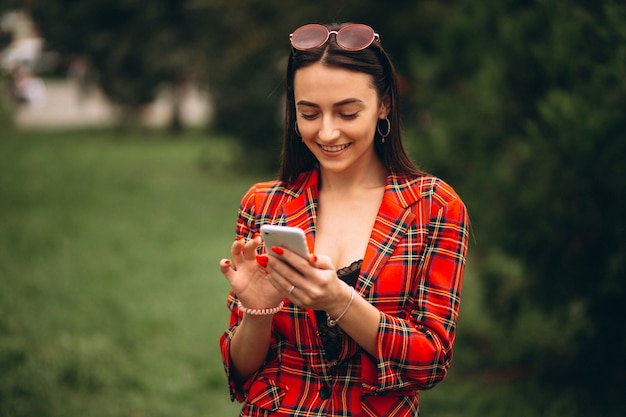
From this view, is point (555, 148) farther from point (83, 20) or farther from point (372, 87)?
point (83, 20)

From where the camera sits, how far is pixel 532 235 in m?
4.01

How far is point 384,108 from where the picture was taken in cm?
223

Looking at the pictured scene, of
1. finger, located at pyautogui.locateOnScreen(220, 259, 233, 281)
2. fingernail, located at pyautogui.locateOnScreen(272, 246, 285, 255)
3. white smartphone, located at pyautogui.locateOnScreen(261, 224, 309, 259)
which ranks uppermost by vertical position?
white smartphone, located at pyautogui.locateOnScreen(261, 224, 309, 259)

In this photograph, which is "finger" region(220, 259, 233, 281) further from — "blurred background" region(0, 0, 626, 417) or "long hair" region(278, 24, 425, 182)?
"blurred background" region(0, 0, 626, 417)

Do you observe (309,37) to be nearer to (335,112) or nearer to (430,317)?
(335,112)

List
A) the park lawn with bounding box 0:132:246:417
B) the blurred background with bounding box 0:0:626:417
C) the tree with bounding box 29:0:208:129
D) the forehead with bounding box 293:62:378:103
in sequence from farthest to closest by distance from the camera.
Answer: the tree with bounding box 29:0:208:129
the park lawn with bounding box 0:132:246:417
the blurred background with bounding box 0:0:626:417
the forehead with bounding box 293:62:378:103

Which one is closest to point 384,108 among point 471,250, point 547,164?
point 547,164

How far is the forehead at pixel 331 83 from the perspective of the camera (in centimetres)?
204

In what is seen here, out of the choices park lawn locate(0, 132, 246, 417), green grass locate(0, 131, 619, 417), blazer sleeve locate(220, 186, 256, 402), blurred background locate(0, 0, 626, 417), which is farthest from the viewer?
park lawn locate(0, 132, 246, 417)

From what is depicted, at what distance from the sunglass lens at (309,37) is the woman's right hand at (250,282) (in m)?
0.61

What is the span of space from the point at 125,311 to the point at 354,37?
15.3 feet

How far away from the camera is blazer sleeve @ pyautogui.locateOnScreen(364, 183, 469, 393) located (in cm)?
191

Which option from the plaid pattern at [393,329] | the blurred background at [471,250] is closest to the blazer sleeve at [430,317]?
the plaid pattern at [393,329]

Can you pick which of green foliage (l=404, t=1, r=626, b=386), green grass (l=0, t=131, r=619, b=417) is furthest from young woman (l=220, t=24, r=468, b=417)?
green grass (l=0, t=131, r=619, b=417)
